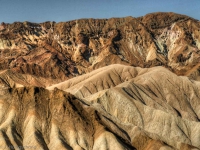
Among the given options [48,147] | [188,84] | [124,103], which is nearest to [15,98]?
[48,147]

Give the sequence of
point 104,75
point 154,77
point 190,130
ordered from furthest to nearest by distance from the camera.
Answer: point 104,75, point 154,77, point 190,130

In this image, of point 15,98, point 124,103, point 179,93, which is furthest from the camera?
point 179,93

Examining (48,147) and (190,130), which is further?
(190,130)

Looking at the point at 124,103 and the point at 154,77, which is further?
the point at 154,77

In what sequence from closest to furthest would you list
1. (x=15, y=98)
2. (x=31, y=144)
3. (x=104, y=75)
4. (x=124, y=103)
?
(x=31, y=144)
(x=15, y=98)
(x=124, y=103)
(x=104, y=75)

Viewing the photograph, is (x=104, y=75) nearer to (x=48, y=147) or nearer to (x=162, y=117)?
(x=162, y=117)

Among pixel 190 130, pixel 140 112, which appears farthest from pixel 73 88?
pixel 190 130

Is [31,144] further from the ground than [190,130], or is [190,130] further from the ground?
[31,144]

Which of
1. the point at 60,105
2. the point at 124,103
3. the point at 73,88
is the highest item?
the point at 60,105

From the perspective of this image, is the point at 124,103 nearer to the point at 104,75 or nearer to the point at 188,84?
the point at 188,84
